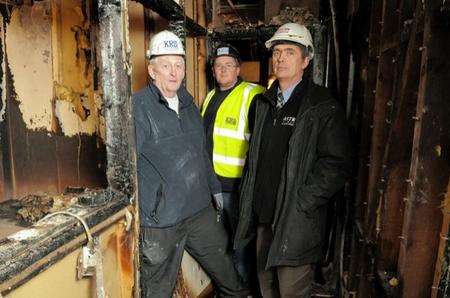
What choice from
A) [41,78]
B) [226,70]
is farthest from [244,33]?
[41,78]

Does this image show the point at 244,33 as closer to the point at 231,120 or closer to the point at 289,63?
the point at 231,120

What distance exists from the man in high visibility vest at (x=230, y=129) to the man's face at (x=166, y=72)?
2.79 ft

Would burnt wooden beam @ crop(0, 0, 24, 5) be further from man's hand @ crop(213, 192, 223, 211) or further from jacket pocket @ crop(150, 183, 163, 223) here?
man's hand @ crop(213, 192, 223, 211)

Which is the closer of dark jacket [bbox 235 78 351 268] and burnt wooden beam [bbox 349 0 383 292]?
dark jacket [bbox 235 78 351 268]

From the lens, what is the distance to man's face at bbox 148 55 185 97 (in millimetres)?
2357

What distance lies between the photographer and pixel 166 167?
7.58 feet

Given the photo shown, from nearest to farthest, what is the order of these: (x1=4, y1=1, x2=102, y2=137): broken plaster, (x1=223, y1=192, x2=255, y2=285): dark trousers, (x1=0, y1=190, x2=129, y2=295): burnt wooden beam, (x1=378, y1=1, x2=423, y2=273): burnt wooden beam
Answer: (x1=0, y1=190, x2=129, y2=295): burnt wooden beam < (x1=378, y1=1, x2=423, y2=273): burnt wooden beam < (x1=4, y1=1, x2=102, y2=137): broken plaster < (x1=223, y1=192, x2=255, y2=285): dark trousers

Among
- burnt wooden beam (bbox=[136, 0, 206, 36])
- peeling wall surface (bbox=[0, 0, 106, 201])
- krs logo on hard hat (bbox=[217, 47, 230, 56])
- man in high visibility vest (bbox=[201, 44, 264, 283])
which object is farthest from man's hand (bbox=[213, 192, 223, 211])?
burnt wooden beam (bbox=[136, 0, 206, 36])

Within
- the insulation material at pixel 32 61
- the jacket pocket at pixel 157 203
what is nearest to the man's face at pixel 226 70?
the jacket pocket at pixel 157 203

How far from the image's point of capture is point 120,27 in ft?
5.10

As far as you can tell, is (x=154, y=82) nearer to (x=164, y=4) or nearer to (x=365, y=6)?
(x=164, y=4)

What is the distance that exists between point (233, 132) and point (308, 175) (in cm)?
99

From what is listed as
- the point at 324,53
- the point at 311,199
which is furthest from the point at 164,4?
the point at 324,53

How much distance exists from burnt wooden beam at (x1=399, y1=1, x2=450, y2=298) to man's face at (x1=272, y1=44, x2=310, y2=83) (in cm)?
117
